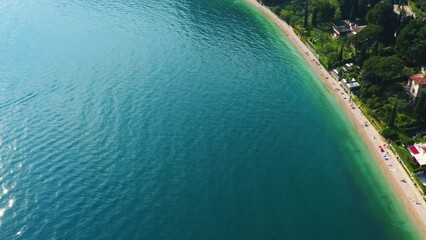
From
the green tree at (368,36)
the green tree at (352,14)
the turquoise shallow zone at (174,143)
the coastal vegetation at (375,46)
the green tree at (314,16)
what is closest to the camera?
the turquoise shallow zone at (174,143)

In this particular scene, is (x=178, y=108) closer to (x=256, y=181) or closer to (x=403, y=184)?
(x=256, y=181)

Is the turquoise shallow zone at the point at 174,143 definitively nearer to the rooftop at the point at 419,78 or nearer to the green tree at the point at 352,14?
the rooftop at the point at 419,78

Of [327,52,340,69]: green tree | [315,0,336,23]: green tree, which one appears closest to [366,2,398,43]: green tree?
[327,52,340,69]: green tree

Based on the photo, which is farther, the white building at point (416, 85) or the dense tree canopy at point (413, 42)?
the dense tree canopy at point (413, 42)

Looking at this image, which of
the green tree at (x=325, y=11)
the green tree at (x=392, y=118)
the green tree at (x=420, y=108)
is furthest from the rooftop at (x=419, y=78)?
the green tree at (x=325, y=11)

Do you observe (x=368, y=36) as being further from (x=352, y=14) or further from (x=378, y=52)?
(x=352, y=14)

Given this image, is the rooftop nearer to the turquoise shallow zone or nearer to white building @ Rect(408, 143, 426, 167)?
white building @ Rect(408, 143, 426, 167)

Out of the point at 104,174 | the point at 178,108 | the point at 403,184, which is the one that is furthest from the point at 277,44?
the point at 104,174
